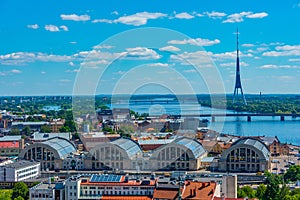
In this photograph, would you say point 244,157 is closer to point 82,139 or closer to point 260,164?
point 260,164

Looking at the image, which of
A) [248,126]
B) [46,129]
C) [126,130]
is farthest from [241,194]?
[248,126]

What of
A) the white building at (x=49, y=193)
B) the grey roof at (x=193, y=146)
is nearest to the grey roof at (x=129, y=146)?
the grey roof at (x=193, y=146)

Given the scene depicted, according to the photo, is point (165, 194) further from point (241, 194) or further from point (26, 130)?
point (26, 130)

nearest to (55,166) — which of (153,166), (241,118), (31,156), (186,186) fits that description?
(31,156)

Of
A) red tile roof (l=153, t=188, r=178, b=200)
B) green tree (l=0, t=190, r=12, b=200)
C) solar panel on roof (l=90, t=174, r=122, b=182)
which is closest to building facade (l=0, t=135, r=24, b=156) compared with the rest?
green tree (l=0, t=190, r=12, b=200)

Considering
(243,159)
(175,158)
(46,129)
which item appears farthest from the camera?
(46,129)

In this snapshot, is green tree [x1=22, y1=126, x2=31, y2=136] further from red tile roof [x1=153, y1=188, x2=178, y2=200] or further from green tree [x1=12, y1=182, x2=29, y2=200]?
red tile roof [x1=153, y1=188, x2=178, y2=200]

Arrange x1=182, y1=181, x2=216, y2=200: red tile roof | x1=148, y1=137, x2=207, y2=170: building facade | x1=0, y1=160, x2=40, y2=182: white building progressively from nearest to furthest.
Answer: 1. x1=182, y1=181, x2=216, y2=200: red tile roof
2. x1=0, y1=160, x2=40, y2=182: white building
3. x1=148, y1=137, x2=207, y2=170: building facade

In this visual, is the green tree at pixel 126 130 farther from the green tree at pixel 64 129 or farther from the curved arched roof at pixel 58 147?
the curved arched roof at pixel 58 147
